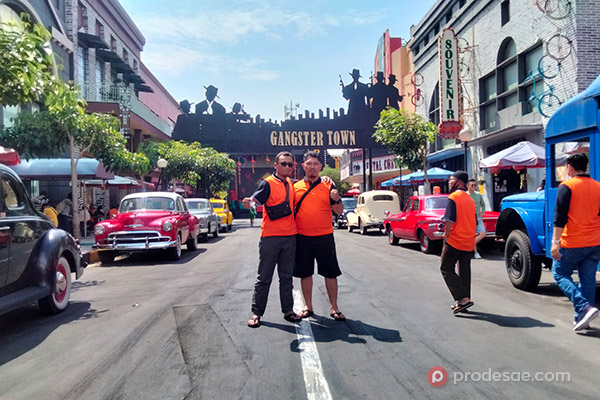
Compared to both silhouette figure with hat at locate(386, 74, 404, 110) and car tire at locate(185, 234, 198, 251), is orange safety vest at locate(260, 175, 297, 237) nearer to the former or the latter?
car tire at locate(185, 234, 198, 251)

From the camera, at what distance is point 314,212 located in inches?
203

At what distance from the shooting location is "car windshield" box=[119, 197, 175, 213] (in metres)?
12.8

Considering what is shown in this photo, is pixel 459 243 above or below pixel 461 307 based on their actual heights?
above

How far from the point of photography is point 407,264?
1020 centimetres

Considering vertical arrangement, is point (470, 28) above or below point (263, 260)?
above

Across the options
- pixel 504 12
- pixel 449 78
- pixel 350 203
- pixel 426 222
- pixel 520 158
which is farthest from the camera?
pixel 350 203

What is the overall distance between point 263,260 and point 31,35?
16.3 ft

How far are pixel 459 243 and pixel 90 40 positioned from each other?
21879mm

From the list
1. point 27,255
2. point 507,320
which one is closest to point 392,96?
point 507,320

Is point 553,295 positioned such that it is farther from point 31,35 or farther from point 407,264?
point 31,35

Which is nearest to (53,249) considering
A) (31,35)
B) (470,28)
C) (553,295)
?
(31,35)

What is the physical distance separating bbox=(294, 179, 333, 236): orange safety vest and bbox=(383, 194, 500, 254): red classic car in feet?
22.7

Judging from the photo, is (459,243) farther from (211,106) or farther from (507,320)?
(211,106)

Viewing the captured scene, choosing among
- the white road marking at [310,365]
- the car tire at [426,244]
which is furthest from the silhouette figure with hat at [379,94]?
the white road marking at [310,365]
